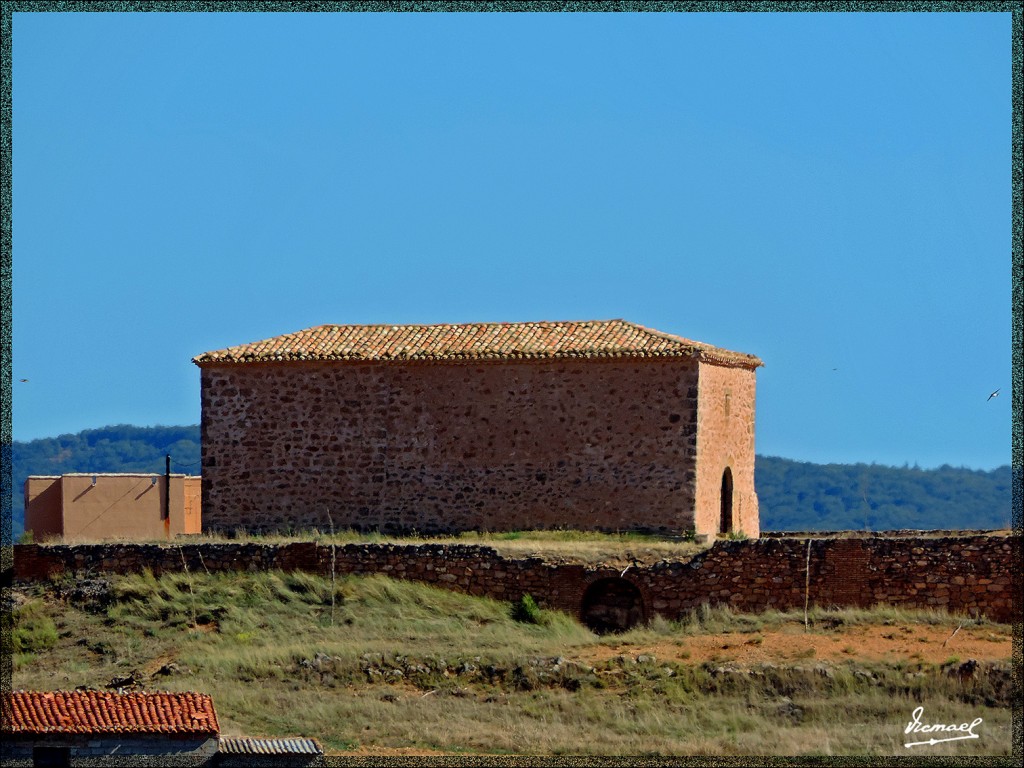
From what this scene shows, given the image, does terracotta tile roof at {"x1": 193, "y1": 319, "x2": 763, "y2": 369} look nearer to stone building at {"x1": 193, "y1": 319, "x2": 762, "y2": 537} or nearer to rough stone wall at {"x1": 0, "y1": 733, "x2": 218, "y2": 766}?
stone building at {"x1": 193, "y1": 319, "x2": 762, "y2": 537}

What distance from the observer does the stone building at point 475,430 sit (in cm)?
3016

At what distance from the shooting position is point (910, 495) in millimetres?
98125

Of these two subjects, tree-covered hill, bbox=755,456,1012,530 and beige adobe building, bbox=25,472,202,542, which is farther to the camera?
tree-covered hill, bbox=755,456,1012,530

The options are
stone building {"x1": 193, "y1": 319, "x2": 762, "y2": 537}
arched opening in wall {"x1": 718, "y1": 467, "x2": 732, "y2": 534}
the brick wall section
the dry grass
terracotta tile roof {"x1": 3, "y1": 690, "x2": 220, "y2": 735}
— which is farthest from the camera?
arched opening in wall {"x1": 718, "y1": 467, "x2": 732, "y2": 534}

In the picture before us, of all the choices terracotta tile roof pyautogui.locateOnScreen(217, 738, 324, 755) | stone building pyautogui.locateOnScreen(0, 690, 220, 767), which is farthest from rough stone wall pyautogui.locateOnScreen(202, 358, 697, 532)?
stone building pyautogui.locateOnScreen(0, 690, 220, 767)

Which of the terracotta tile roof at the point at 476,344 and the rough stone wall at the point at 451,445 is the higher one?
the terracotta tile roof at the point at 476,344

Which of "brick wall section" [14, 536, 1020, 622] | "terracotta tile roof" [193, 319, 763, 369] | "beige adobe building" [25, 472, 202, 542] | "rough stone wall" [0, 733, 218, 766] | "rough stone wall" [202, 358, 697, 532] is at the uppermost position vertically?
"terracotta tile roof" [193, 319, 763, 369]

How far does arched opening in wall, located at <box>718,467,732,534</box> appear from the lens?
106 feet

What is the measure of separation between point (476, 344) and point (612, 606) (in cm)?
616

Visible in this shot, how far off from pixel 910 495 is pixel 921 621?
7428 cm

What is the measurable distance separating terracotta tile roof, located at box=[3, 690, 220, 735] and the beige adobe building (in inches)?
593

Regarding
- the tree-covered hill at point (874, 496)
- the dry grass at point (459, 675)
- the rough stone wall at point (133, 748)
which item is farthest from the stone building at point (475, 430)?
the tree-covered hill at point (874, 496)

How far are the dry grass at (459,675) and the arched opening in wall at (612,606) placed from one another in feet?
2.29

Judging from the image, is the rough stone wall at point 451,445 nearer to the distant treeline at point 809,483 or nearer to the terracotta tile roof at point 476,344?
the terracotta tile roof at point 476,344
